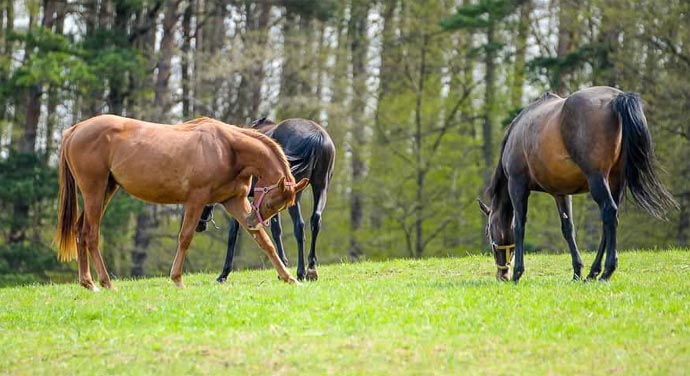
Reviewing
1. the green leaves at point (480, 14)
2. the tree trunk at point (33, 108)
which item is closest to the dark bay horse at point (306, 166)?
the tree trunk at point (33, 108)

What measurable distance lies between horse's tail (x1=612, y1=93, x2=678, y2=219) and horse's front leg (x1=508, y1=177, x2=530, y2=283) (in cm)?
131

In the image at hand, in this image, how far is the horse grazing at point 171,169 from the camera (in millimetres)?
11867

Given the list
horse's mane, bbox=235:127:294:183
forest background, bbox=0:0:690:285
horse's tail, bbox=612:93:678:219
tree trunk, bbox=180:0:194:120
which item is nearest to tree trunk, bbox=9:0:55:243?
forest background, bbox=0:0:690:285

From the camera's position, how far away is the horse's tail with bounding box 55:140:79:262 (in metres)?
12.3

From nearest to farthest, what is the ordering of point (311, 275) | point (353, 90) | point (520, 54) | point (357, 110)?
point (311, 275) → point (520, 54) → point (357, 110) → point (353, 90)

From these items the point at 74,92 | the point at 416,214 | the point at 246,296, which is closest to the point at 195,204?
the point at 246,296

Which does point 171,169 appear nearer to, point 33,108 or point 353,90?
point 33,108

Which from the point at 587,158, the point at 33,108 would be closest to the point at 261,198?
the point at 587,158

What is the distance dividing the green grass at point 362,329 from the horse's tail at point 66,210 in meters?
0.95

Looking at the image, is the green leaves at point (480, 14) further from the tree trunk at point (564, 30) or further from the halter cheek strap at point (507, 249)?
the halter cheek strap at point (507, 249)

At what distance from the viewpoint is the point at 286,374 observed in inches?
297

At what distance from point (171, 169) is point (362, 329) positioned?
4187 millimetres

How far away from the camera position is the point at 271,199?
37.9 ft

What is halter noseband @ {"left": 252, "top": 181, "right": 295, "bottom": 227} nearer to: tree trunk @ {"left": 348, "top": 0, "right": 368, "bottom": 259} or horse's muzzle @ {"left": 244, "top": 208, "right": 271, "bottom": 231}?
horse's muzzle @ {"left": 244, "top": 208, "right": 271, "bottom": 231}
